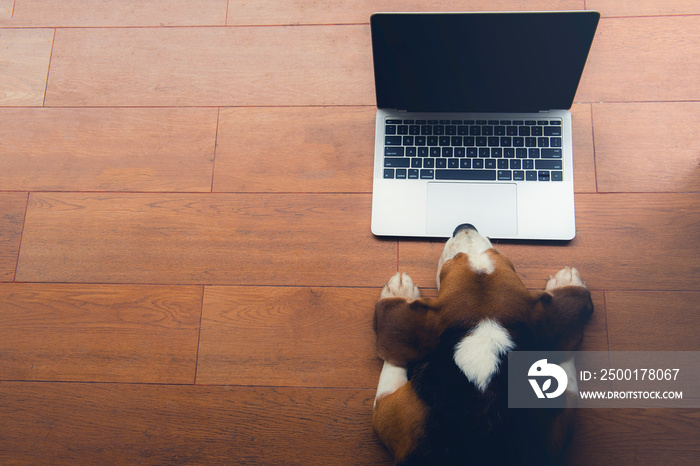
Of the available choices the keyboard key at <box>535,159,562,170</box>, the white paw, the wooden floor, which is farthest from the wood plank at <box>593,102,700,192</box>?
the white paw

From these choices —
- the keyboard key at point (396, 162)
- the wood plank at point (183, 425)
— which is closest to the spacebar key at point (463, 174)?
the keyboard key at point (396, 162)

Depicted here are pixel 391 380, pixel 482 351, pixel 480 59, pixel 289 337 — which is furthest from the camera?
pixel 289 337

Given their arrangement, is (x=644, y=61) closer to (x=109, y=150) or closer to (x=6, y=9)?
(x=109, y=150)

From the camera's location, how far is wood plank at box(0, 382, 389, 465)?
151 centimetres

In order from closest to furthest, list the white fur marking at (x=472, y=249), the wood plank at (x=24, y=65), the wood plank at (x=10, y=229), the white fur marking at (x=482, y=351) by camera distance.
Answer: the white fur marking at (x=482, y=351), the white fur marking at (x=472, y=249), the wood plank at (x=10, y=229), the wood plank at (x=24, y=65)

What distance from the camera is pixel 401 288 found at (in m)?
1.51

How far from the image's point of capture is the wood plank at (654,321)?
1.50m

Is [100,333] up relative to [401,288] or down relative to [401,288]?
down

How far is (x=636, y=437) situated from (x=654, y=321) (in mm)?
366

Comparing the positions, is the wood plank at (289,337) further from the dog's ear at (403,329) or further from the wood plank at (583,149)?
the wood plank at (583,149)

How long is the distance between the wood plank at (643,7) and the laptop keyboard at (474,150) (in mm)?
539

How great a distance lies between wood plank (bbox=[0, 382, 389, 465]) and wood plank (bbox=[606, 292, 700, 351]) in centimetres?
83

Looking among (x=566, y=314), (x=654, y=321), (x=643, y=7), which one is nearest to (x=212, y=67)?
(x=566, y=314)

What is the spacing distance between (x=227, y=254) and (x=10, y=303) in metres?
0.78
